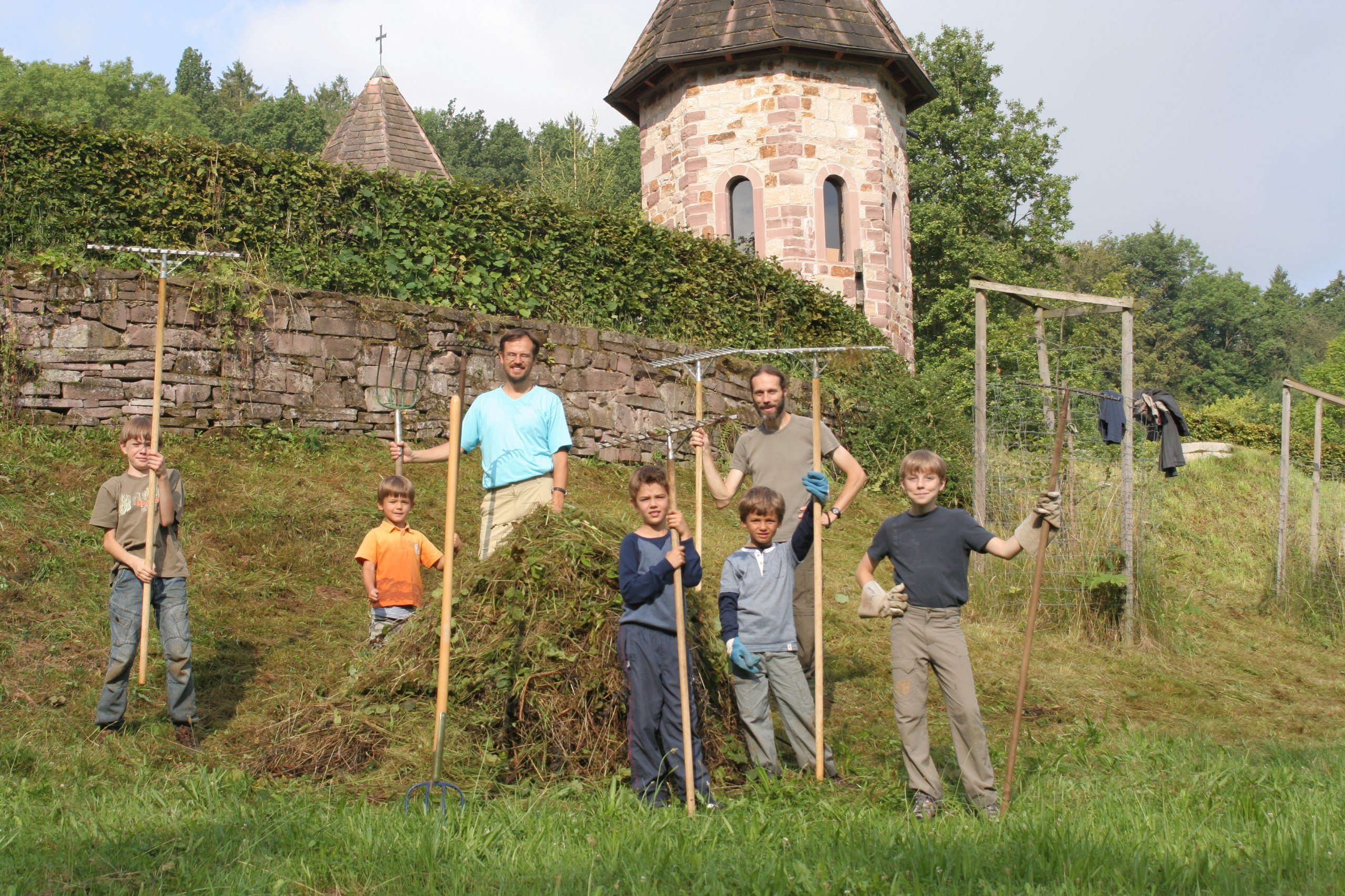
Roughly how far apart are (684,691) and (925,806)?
3.45 ft

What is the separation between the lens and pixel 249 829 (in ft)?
13.0

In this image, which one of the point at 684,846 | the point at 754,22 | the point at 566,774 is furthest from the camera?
the point at 754,22

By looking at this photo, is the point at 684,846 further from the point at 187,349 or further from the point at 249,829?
the point at 187,349

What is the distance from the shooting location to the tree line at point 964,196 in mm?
29734

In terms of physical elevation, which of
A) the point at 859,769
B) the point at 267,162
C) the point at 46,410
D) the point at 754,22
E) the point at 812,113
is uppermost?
the point at 754,22

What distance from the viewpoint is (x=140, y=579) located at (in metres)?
5.60

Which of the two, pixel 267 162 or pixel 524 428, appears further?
pixel 267 162

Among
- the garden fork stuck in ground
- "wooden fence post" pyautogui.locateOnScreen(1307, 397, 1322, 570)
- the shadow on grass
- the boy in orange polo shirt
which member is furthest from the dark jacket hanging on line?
the garden fork stuck in ground

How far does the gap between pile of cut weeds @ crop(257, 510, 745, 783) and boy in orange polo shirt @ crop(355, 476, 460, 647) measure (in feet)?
2.78

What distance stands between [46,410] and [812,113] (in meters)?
12.8

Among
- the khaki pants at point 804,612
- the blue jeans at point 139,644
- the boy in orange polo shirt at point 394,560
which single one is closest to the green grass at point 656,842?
the blue jeans at point 139,644

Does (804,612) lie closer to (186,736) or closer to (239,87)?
(186,736)

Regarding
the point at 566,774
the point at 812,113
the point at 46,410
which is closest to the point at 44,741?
the point at 566,774

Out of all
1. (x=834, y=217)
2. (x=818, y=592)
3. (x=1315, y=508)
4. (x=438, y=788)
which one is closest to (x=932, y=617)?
(x=818, y=592)
